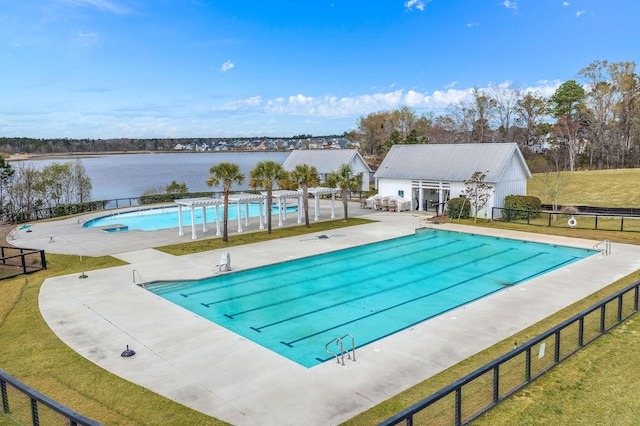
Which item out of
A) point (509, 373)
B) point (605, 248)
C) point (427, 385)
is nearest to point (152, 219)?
point (605, 248)

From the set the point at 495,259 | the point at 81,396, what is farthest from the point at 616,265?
the point at 81,396

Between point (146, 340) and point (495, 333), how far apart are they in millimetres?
8596

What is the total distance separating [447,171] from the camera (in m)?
32.4

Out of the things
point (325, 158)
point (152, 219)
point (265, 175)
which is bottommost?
point (152, 219)

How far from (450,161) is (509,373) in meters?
26.5

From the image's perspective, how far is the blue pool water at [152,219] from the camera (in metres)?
30.9

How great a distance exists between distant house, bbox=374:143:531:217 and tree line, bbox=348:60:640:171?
1458 centimetres

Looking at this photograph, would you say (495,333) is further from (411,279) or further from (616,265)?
(616,265)

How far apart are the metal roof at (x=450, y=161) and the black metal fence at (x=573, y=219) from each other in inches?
93.6

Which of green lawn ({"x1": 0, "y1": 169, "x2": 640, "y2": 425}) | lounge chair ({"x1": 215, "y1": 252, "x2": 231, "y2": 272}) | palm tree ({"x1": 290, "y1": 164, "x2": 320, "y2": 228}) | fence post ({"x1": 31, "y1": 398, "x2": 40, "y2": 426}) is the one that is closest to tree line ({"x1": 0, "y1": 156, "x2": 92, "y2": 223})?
palm tree ({"x1": 290, "y1": 164, "x2": 320, "y2": 228})

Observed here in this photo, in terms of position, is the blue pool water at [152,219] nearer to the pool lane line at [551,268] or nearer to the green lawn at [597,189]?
the pool lane line at [551,268]

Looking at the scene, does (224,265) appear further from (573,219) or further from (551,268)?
(573,219)

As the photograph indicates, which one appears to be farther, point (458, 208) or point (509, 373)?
point (458, 208)

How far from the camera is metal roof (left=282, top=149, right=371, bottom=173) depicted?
44281 mm
